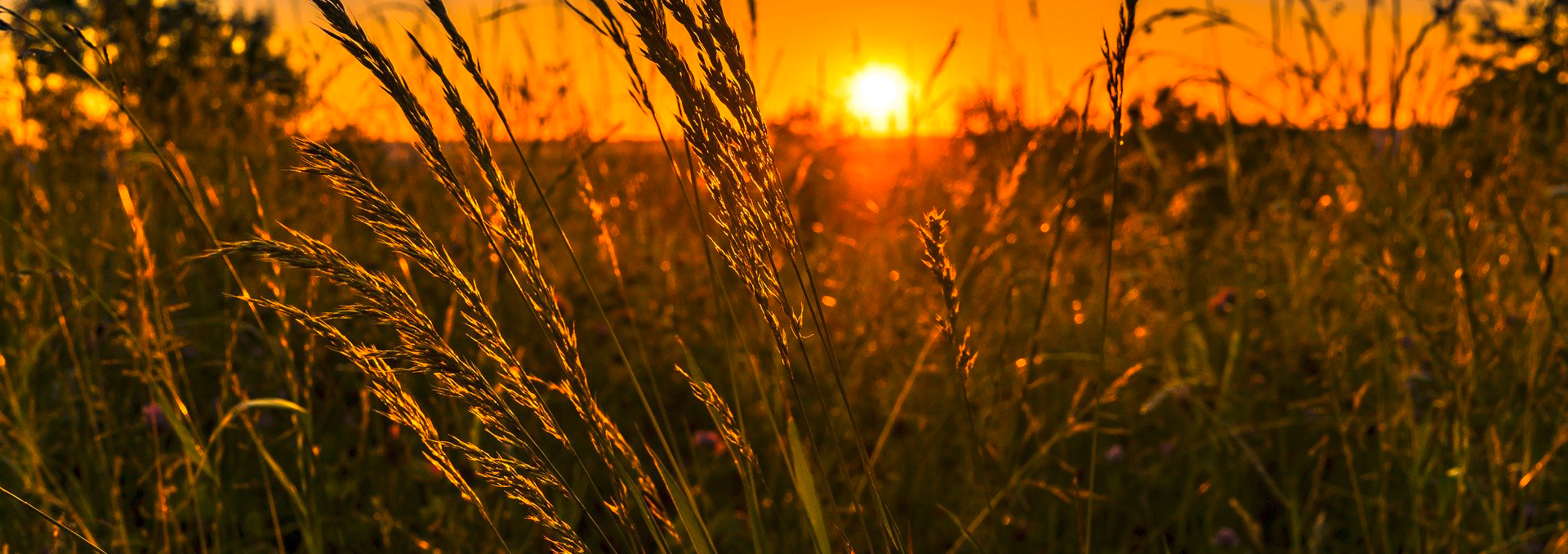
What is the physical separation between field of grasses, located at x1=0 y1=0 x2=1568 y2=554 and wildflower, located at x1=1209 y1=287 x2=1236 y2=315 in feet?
0.07

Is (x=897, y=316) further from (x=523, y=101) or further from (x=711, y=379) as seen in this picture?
(x=523, y=101)

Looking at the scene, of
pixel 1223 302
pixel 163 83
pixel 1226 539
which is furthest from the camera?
pixel 163 83

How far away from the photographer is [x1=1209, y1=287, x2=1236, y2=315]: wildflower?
2508 millimetres

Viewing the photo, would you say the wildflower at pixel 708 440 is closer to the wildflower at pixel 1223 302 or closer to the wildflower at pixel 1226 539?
the wildflower at pixel 1226 539

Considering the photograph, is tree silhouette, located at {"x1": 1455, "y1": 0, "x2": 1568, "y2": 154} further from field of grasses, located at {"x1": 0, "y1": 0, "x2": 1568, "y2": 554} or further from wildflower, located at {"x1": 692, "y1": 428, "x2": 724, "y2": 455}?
wildflower, located at {"x1": 692, "y1": 428, "x2": 724, "y2": 455}

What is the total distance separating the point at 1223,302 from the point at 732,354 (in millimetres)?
1907

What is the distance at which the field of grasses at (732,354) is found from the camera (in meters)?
0.80

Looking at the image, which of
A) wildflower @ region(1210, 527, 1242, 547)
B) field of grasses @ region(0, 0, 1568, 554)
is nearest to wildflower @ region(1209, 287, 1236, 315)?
field of grasses @ region(0, 0, 1568, 554)

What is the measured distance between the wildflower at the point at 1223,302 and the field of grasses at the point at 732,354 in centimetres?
2

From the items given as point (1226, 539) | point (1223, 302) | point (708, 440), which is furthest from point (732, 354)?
point (1223, 302)

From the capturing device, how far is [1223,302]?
8.26ft

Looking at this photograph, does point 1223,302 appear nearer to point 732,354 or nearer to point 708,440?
point 708,440

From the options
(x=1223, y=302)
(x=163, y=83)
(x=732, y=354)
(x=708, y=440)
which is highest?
(x=163, y=83)

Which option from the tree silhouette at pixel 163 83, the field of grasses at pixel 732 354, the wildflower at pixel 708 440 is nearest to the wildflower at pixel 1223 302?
the field of grasses at pixel 732 354
